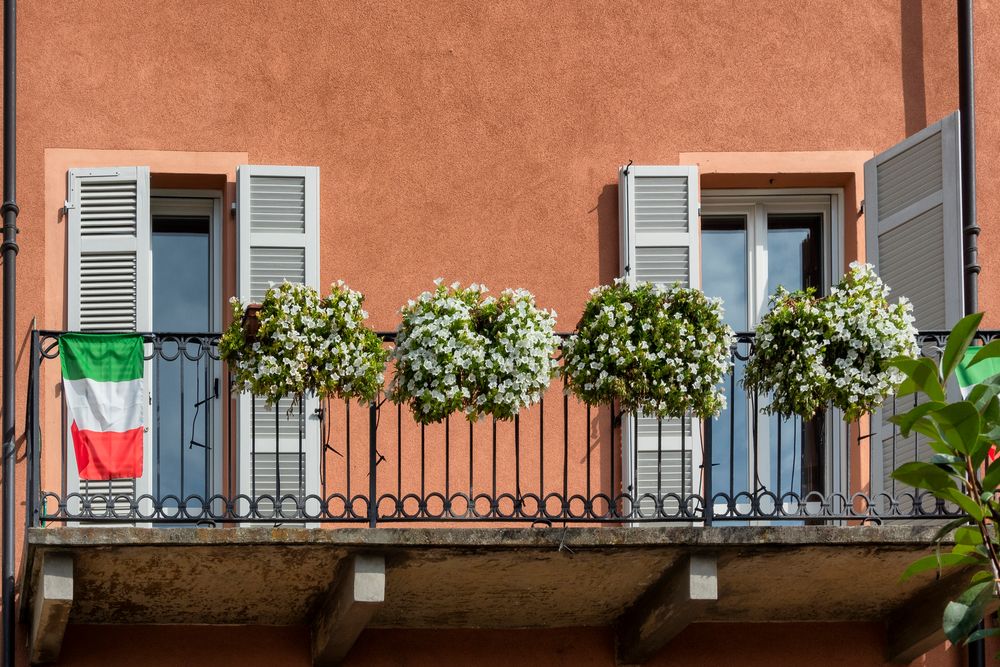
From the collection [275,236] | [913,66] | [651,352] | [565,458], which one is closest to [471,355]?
[565,458]

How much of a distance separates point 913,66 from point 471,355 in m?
3.17

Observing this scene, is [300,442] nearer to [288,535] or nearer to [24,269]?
[288,535]

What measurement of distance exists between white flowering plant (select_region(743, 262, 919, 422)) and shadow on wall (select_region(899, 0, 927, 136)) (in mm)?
1773

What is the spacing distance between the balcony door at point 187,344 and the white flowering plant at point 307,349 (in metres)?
0.62

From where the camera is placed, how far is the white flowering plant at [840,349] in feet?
29.3

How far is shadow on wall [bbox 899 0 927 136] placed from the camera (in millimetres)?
10594

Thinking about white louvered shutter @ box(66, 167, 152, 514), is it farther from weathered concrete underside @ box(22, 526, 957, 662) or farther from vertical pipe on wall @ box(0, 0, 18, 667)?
weathered concrete underside @ box(22, 526, 957, 662)

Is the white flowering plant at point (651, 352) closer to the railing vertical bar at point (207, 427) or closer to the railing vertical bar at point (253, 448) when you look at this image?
the railing vertical bar at point (253, 448)

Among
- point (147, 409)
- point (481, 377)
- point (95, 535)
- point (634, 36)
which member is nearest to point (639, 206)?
point (634, 36)

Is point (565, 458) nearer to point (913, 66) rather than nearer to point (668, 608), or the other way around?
point (668, 608)

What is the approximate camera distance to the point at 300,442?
905 centimetres

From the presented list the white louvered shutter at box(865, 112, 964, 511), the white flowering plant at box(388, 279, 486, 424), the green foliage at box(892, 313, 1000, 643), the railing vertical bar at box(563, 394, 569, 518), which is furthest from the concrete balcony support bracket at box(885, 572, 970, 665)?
the green foliage at box(892, 313, 1000, 643)

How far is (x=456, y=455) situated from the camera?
10008 mm

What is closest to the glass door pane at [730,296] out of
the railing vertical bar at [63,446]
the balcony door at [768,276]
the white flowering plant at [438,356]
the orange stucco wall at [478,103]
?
the balcony door at [768,276]
